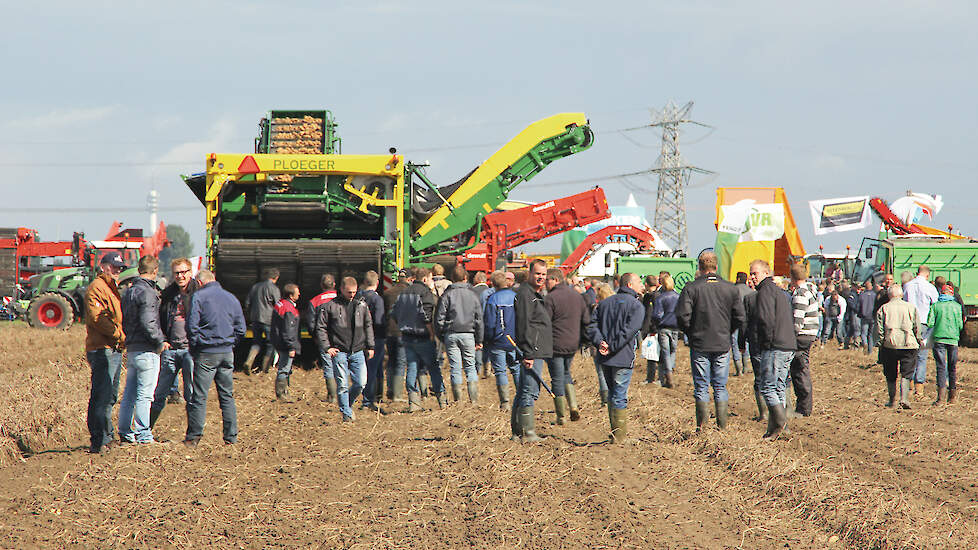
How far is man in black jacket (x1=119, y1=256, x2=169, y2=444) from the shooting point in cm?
934

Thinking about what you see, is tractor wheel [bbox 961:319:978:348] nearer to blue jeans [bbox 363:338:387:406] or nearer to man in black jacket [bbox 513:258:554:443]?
Result: blue jeans [bbox 363:338:387:406]

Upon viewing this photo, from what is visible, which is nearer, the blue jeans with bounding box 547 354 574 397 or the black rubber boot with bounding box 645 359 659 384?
the blue jeans with bounding box 547 354 574 397

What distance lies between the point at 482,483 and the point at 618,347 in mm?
2725

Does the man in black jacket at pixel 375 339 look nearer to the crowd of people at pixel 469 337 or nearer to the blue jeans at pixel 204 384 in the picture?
the crowd of people at pixel 469 337

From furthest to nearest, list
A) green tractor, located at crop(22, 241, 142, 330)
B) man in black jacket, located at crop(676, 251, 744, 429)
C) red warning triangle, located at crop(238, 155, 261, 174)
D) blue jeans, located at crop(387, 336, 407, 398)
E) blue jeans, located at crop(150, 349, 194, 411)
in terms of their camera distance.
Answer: green tractor, located at crop(22, 241, 142, 330)
red warning triangle, located at crop(238, 155, 261, 174)
blue jeans, located at crop(387, 336, 407, 398)
man in black jacket, located at crop(676, 251, 744, 429)
blue jeans, located at crop(150, 349, 194, 411)

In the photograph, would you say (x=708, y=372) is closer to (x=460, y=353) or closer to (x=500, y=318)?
(x=500, y=318)

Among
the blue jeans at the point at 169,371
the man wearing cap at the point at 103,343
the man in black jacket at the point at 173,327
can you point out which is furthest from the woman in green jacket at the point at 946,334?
the man wearing cap at the point at 103,343

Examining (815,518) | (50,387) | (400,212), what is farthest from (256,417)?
(815,518)

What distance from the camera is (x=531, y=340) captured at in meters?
10.1

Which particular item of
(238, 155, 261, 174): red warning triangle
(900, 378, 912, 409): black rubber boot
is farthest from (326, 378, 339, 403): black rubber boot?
(900, 378, 912, 409): black rubber boot

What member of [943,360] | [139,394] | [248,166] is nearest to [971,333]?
[943,360]

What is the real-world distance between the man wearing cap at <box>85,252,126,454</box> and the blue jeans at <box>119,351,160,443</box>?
0.13 m

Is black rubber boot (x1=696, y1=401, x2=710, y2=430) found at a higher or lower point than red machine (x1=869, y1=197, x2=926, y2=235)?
lower

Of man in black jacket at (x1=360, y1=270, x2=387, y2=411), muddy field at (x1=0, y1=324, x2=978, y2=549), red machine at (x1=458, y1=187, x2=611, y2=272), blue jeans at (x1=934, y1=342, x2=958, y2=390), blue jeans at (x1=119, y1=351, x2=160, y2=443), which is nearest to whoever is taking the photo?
muddy field at (x1=0, y1=324, x2=978, y2=549)
